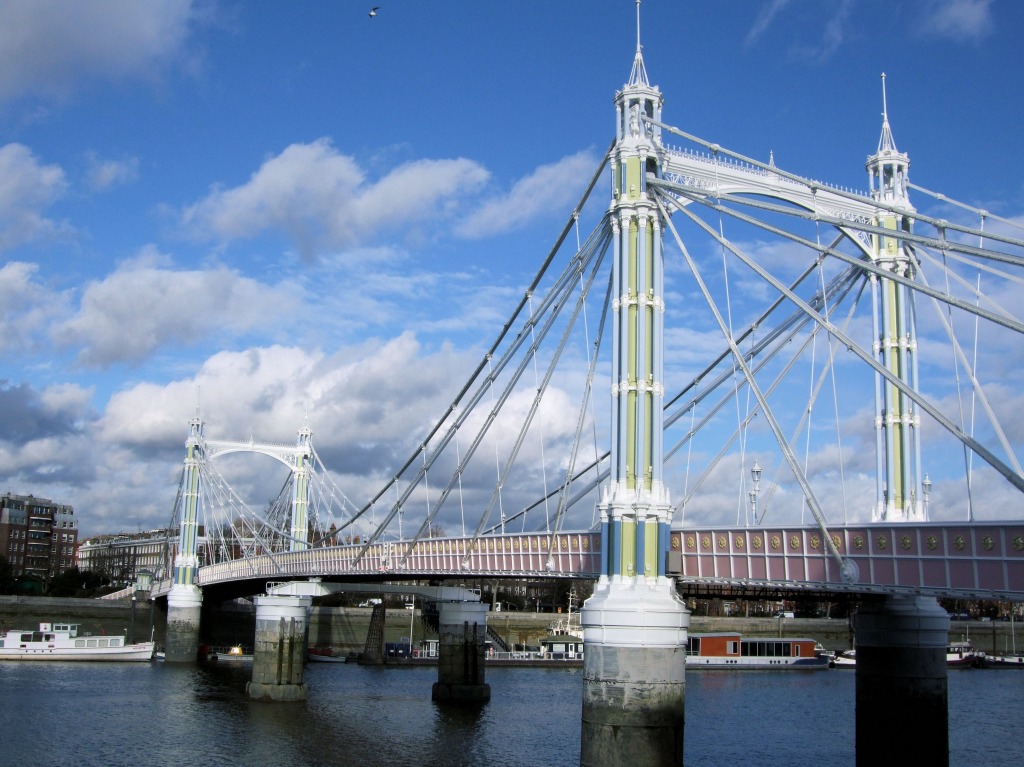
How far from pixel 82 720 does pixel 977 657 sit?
8481 centimetres

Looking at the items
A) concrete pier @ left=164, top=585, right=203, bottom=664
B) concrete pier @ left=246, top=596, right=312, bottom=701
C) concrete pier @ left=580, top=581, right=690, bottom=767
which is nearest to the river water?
concrete pier @ left=246, top=596, right=312, bottom=701

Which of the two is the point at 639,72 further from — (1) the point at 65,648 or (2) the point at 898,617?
(1) the point at 65,648

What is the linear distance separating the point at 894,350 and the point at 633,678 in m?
16.8

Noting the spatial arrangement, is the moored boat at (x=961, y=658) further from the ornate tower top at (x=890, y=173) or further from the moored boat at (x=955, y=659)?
the ornate tower top at (x=890, y=173)

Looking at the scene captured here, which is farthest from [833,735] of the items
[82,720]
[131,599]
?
[131,599]

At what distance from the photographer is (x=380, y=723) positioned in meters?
53.2

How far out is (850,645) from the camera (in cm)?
12325

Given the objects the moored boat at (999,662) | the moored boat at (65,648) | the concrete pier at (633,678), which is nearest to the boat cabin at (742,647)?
the moored boat at (999,662)

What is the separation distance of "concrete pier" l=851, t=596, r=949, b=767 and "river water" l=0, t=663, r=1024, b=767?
22.2 inches

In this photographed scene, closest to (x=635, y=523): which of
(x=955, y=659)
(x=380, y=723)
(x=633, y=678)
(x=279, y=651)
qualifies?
(x=633, y=678)

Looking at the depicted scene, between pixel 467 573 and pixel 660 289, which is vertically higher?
pixel 660 289

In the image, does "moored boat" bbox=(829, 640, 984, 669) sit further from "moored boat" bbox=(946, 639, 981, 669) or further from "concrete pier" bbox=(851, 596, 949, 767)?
"concrete pier" bbox=(851, 596, 949, 767)

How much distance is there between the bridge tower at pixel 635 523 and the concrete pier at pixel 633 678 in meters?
0.03

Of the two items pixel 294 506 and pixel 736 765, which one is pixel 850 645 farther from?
pixel 736 765
